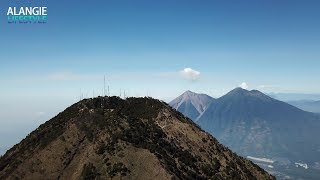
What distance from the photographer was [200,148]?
195m

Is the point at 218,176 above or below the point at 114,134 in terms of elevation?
below

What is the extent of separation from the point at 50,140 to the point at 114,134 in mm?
29431

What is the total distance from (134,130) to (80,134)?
24871 mm

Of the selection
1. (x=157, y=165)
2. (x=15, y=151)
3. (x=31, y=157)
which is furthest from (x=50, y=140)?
(x=157, y=165)

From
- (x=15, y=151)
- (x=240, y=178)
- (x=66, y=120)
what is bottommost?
(x=240, y=178)

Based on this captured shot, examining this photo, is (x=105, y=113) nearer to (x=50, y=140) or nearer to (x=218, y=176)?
(x=50, y=140)

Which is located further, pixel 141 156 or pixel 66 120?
pixel 66 120

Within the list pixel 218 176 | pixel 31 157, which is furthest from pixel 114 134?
pixel 218 176

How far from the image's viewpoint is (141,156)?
162 meters

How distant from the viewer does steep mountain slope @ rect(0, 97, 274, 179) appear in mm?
155375

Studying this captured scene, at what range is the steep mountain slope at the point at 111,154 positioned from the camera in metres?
155

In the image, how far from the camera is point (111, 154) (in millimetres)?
160875

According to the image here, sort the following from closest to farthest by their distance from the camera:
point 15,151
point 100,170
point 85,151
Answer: point 100,170 < point 85,151 < point 15,151

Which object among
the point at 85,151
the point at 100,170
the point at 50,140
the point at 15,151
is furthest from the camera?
the point at 15,151
